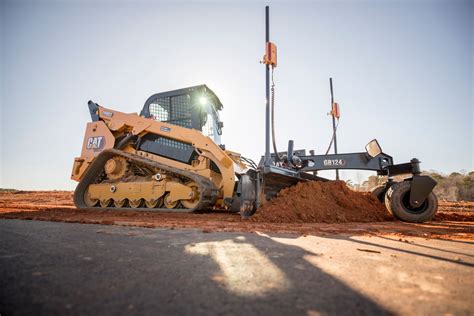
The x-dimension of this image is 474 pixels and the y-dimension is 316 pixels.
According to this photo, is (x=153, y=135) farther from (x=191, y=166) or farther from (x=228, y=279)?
(x=228, y=279)

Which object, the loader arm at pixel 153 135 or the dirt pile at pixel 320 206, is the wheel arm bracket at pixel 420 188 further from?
the loader arm at pixel 153 135

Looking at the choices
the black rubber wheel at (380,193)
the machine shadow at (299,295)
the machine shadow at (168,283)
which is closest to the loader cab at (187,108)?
the black rubber wheel at (380,193)

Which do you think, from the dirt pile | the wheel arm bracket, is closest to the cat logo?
the dirt pile

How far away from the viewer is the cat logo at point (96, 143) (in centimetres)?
726

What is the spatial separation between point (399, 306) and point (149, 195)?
6.06 metres

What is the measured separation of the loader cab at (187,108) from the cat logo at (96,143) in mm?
1403

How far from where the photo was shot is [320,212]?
4.45 meters

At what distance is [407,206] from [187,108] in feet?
18.6

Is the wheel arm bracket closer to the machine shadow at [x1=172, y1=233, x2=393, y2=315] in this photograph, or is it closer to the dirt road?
the dirt road

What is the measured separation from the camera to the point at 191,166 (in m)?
6.30

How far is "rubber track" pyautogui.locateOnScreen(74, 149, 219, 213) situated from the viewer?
5609 mm

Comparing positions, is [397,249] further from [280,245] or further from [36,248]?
[36,248]

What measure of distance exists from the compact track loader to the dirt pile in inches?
10.8

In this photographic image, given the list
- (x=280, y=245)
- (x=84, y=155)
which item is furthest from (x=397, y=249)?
(x=84, y=155)
